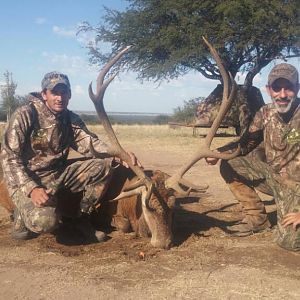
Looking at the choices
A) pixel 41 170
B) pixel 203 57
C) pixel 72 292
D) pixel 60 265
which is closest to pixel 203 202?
pixel 41 170

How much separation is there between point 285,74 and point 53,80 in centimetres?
261

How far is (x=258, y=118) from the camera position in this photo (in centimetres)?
633

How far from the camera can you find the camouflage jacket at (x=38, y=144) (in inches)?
229

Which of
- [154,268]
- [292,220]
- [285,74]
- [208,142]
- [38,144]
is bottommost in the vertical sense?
[154,268]

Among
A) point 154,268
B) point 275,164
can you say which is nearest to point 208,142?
point 275,164

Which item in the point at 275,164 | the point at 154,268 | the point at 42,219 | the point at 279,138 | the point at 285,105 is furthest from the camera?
the point at 275,164

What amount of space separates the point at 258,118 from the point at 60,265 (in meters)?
2.91

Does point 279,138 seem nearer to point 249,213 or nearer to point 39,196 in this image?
point 249,213

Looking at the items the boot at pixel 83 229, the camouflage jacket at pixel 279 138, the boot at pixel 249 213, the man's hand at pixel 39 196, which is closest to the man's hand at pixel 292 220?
Answer: the camouflage jacket at pixel 279 138

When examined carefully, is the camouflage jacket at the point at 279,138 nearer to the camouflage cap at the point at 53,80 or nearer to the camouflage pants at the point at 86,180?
the camouflage pants at the point at 86,180

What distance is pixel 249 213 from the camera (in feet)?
21.5

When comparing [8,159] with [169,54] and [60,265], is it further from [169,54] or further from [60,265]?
[169,54]

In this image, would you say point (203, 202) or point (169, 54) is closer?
point (203, 202)

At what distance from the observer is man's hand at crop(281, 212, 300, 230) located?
18.1 feet
